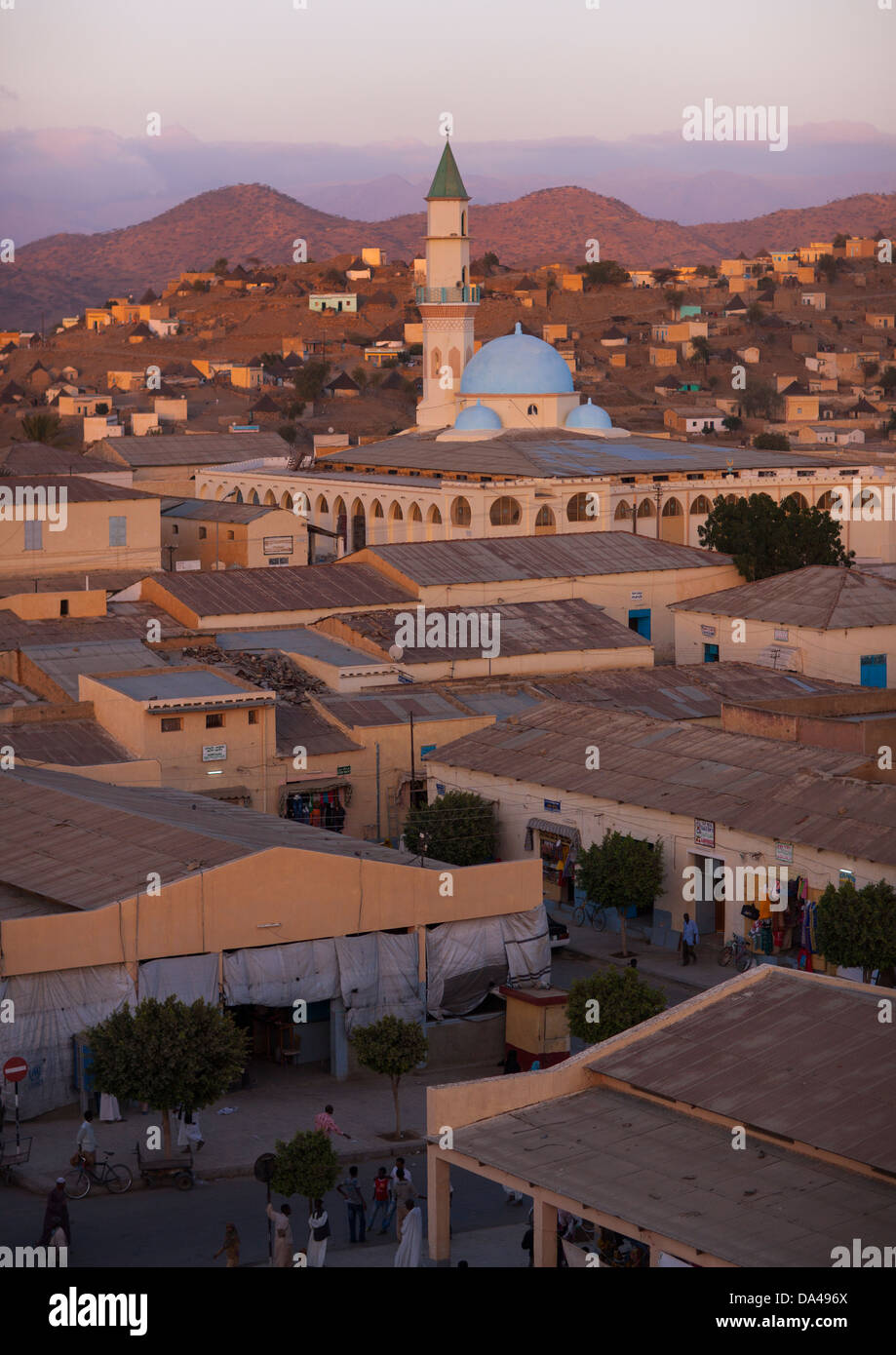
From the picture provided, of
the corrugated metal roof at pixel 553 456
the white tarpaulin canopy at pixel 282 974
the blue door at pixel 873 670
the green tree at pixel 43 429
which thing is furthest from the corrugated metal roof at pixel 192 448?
the white tarpaulin canopy at pixel 282 974

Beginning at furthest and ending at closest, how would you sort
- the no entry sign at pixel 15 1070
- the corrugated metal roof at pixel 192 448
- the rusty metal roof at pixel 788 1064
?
the corrugated metal roof at pixel 192 448, the no entry sign at pixel 15 1070, the rusty metal roof at pixel 788 1064

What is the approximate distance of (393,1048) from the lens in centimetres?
2167

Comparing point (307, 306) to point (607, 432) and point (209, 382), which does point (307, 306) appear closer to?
point (209, 382)

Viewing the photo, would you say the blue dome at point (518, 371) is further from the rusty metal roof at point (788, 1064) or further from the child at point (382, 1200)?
the child at point (382, 1200)

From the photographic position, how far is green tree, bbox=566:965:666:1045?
865 inches

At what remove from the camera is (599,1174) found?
17016 millimetres

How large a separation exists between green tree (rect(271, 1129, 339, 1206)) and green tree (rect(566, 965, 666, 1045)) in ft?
14.1

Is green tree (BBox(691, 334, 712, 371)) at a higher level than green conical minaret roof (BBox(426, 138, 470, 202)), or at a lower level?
lower

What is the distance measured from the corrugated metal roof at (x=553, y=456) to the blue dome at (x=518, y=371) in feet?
5.50

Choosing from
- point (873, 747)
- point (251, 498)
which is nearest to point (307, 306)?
point (251, 498)

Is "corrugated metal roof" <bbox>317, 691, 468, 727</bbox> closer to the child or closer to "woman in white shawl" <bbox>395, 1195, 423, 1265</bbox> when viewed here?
the child

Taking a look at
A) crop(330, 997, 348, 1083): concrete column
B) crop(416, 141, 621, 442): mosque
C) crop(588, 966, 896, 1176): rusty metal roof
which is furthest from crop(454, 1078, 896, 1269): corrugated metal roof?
crop(416, 141, 621, 442): mosque

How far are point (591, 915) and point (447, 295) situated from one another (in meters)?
40.5

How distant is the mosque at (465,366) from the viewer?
63031 millimetres
